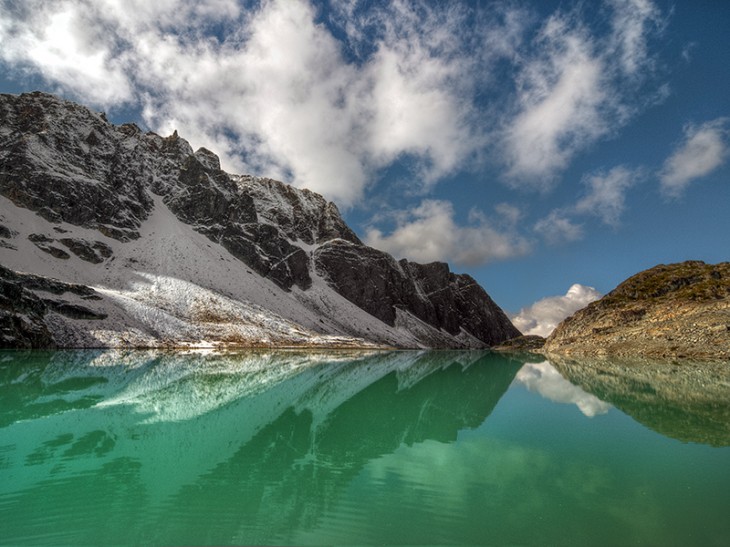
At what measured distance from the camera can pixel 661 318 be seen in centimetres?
7525

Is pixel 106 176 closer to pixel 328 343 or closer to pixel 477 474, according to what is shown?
pixel 328 343

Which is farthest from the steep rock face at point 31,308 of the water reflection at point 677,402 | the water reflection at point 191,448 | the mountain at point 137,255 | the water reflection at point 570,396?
the water reflection at point 677,402

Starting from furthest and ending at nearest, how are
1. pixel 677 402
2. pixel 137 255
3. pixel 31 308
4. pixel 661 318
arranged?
pixel 137 255 → pixel 661 318 → pixel 31 308 → pixel 677 402

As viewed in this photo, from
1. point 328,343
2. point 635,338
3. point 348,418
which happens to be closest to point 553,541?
point 348,418

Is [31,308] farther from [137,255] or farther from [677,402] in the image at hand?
[677,402]

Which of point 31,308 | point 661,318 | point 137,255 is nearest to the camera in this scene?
point 31,308

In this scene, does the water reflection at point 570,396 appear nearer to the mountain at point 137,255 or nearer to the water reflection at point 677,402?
the water reflection at point 677,402

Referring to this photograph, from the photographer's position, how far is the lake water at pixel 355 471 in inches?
309

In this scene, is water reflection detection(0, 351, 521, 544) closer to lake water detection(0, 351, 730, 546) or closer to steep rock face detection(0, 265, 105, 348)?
lake water detection(0, 351, 730, 546)

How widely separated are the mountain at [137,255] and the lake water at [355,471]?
58.9 meters

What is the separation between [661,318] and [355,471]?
85.7 metres

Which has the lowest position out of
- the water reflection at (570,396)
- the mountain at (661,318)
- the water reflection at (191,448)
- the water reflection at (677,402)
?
the water reflection at (191,448)

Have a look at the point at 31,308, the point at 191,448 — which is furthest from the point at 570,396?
the point at 31,308

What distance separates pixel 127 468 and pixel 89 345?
69598 millimetres
